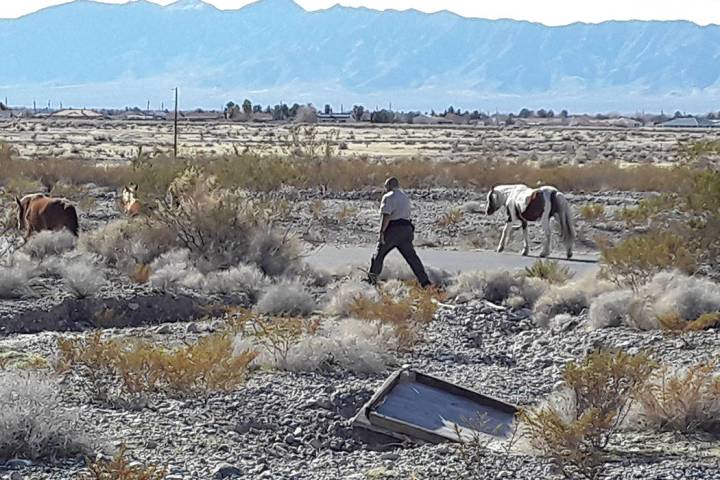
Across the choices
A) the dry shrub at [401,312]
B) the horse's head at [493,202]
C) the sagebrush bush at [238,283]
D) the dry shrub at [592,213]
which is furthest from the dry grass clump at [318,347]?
the dry shrub at [592,213]

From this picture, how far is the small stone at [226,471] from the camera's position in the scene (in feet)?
27.8

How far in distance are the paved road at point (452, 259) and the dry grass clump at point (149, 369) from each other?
9.72 meters

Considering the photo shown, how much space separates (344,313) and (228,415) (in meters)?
6.16

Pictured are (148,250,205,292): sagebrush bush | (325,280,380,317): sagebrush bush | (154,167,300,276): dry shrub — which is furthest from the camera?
(154,167,300,276): dry shrub

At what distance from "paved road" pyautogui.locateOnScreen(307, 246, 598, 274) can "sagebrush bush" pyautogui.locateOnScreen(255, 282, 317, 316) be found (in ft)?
13.7

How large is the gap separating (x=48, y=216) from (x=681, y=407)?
47.4 ft

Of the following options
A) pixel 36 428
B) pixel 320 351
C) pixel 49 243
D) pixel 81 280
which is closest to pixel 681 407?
pixel 320 351

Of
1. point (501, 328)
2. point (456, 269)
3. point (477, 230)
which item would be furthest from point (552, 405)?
point (477, 230)

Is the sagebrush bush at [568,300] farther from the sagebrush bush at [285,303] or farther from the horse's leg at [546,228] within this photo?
the horse's leg at [546,228]

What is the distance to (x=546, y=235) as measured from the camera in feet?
78.1

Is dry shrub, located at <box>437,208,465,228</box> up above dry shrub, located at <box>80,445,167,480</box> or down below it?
below

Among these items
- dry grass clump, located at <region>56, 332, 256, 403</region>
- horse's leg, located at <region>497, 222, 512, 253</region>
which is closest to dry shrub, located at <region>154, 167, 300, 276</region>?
horse's leg, located at <region>497, 222, 512, 253</region>

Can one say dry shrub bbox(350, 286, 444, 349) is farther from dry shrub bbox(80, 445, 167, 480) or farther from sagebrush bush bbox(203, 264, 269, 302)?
dry shrub bbox(80, 445, 167, 480)

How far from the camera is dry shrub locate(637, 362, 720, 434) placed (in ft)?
31.4
